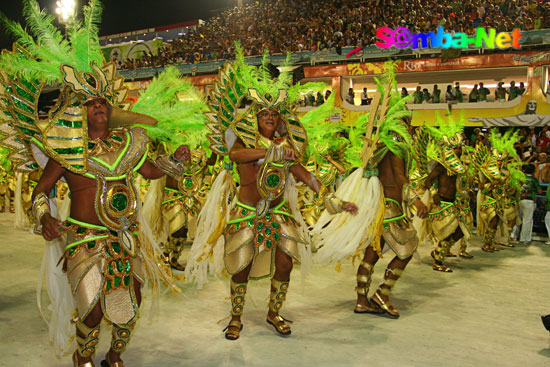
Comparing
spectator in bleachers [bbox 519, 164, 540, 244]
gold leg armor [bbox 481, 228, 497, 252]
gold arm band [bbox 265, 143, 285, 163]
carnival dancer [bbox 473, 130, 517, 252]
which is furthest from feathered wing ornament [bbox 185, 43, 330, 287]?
spectator in bleachers [bbox 519, 164, 540, 244]

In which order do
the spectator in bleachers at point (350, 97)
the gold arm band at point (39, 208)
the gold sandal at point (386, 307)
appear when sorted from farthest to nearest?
the spectator in bleachers at point (350, 97) < the gold sandal at point (386, 307) < the gold arm band at point (39, 208)

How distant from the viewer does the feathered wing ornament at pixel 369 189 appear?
5.26 m

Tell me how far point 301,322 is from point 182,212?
2.62 metres

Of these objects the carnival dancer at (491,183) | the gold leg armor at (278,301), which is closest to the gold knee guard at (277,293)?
the gold leg armor at (278,301)

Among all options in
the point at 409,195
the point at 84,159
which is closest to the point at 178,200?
the point at 409,195

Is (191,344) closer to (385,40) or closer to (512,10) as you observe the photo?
(385,40)

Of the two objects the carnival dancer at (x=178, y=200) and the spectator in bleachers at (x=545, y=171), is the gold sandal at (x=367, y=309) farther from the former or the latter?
the spectator in bleachers at (x=545, y=171)

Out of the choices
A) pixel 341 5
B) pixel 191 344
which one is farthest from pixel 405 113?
pixel 341 5

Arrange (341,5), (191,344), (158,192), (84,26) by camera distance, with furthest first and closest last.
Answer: (341,5)
(158,192)
(191,344)
(84,26)

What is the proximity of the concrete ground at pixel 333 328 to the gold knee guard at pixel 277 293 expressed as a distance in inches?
8.7

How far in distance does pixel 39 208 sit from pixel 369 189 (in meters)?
3.25

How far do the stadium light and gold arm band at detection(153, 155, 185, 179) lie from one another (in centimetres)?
118

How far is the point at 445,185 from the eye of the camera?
8.05 m

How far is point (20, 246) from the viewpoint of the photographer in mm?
8953
